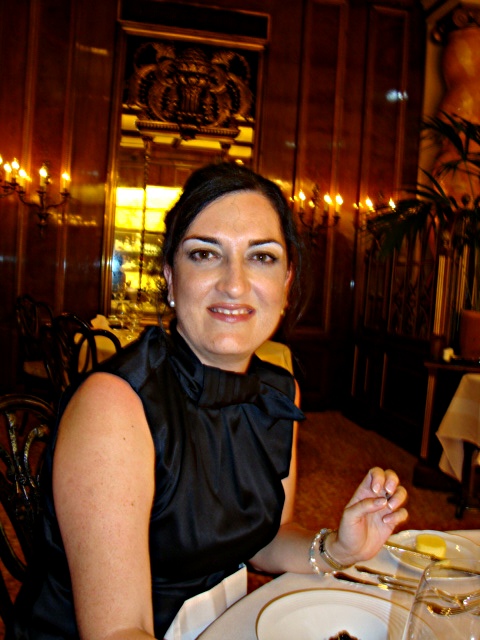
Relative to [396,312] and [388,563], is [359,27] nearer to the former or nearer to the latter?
[396,312]

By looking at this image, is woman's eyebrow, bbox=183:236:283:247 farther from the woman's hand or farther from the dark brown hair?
the woman's hand

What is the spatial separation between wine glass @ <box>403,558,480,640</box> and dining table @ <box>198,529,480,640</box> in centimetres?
32

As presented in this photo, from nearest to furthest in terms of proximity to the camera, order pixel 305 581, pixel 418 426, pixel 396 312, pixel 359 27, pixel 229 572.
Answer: pixel 305 581
pixel 229 572
pixel 418 426
pixel 396 312
pixel 359 27

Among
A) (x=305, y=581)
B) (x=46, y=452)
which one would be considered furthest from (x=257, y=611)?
(x=46, y=452)

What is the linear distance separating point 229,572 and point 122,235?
5.02 m

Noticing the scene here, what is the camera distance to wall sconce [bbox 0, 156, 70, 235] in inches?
208

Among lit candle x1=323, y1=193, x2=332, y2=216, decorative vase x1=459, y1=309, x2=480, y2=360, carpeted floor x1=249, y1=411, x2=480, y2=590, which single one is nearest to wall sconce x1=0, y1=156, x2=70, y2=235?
lit candle x1=323, y1=193, x2=332, y2=216

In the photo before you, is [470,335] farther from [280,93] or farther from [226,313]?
[280,93]

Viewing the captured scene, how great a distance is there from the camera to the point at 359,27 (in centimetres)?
610

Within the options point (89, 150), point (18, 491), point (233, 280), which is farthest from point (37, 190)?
point (233, 280)

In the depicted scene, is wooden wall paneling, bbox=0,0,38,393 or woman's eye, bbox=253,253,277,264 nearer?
woman's eye, bbox=253,253,277,264

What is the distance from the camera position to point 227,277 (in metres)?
1.13

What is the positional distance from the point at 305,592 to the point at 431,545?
1.08 ft

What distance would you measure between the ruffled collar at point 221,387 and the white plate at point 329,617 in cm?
37
